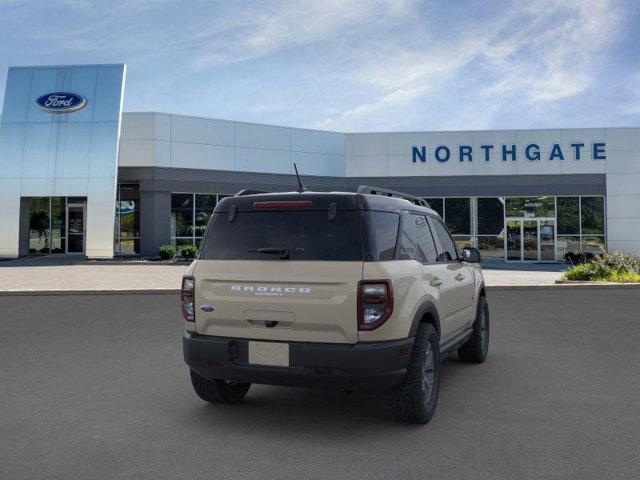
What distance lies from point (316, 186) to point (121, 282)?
14.5 meters

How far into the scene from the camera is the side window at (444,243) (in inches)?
231

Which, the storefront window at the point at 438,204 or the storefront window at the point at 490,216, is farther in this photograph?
the storefront window at the point at 438,204

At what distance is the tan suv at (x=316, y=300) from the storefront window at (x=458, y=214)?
25629 millimetres

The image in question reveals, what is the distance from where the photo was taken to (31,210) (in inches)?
1092

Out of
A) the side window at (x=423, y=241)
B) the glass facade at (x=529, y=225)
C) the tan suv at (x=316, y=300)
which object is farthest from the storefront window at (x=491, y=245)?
the tan suv at (x=316, y=300)

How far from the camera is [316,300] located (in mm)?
4312

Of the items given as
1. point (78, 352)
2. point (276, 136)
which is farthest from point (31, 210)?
point (78, 352)

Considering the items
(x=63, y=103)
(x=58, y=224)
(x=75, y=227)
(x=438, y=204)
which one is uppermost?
(x=63, y=103)

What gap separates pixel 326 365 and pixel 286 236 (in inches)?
41.6

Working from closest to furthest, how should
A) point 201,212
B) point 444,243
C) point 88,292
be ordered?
point 444,243 → point 88,292 → point 201,212

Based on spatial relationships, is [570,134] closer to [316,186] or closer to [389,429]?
[316,186]

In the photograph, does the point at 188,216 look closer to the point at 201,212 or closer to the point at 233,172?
the point at 201,212

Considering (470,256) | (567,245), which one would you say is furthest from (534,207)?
(470,256)

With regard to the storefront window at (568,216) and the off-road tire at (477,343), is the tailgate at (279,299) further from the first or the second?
the storefront window at (568,216)
